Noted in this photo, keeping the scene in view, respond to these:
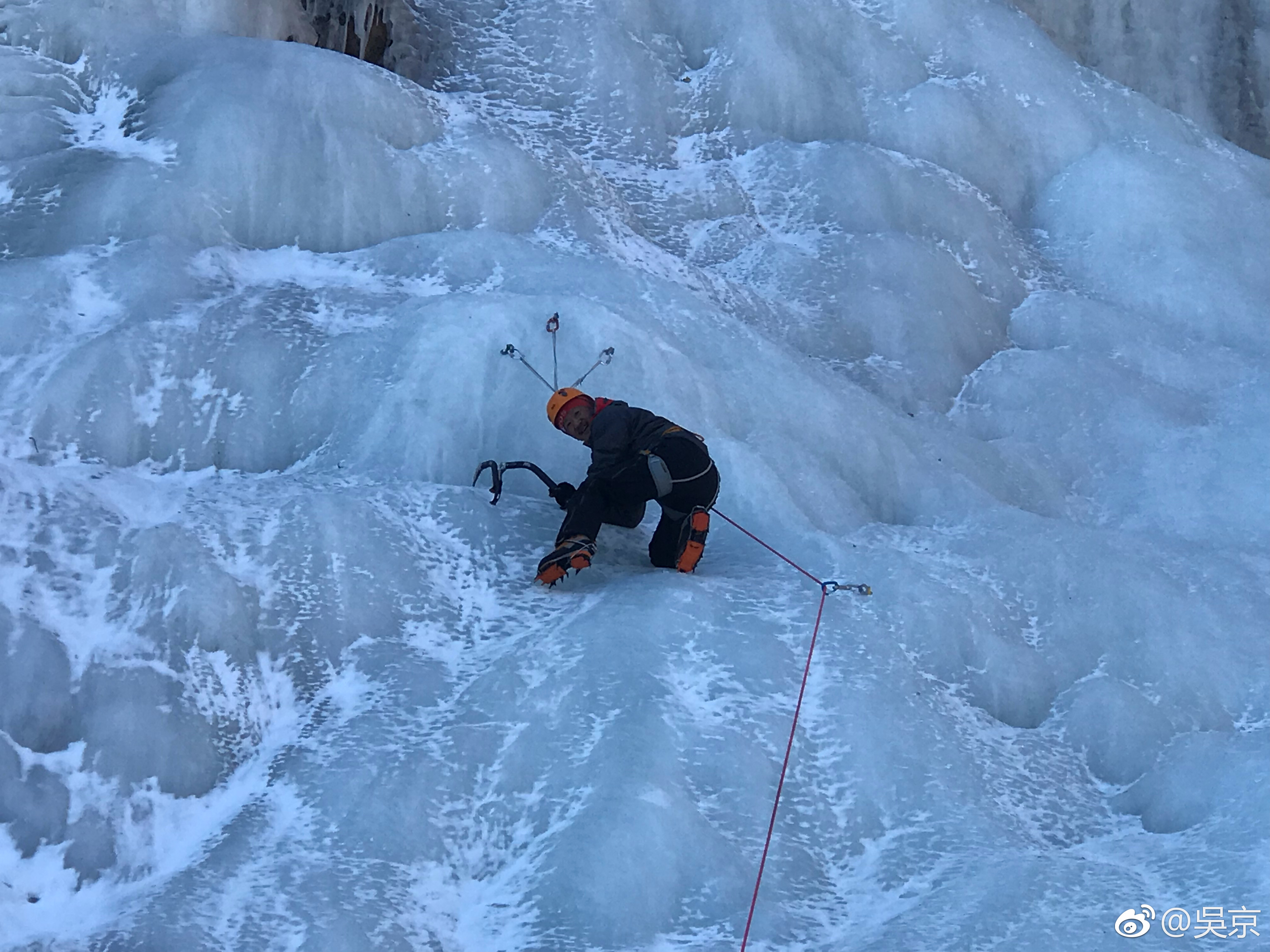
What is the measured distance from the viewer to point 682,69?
10.1 metres

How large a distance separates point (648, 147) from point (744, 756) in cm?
559

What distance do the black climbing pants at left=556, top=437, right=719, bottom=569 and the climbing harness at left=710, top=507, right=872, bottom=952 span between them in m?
0.22

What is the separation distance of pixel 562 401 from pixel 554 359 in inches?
25.3

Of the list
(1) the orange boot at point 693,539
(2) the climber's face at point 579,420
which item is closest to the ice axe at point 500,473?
(2) the climber's face at point 579,420

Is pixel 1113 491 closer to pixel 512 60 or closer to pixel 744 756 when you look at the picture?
pixel 744 756

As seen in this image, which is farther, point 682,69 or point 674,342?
point 682,69

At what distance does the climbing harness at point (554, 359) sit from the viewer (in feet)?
22.3

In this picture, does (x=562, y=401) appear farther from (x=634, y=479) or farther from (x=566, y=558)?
(x=566, y=558)

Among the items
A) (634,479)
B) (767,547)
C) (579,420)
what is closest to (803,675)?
(767,547)

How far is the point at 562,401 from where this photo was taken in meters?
6.26

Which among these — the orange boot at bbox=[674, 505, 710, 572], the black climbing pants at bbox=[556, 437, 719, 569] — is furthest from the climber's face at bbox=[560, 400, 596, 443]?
the orange boot at bbox=[674, 505, 710, 572]

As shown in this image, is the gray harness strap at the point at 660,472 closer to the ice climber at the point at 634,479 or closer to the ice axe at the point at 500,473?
the ice climber at the point at 634,479

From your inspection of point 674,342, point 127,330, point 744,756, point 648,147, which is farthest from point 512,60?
point 744,756

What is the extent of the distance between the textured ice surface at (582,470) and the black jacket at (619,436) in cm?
52
